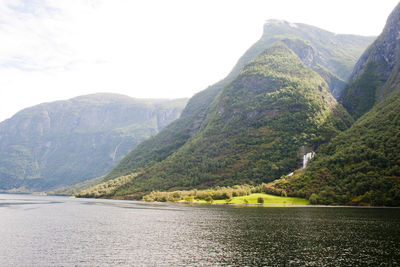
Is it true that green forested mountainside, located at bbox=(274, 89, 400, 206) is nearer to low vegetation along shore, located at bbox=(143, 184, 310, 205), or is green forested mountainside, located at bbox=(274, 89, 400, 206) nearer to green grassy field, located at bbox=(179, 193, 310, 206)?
green grassy field, located at bbox=(179, 193, 310, 206)

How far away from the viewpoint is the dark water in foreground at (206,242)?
53.8 metres

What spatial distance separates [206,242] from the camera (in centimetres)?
6969

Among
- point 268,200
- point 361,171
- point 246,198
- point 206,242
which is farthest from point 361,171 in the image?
point 206,242

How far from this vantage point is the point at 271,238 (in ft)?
236

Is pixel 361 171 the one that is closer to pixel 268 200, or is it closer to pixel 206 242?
pixel 268 200

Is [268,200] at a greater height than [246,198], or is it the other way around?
[246,198]

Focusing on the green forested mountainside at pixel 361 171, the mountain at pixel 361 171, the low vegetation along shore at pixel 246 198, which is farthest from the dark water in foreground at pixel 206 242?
the low vegetation along shore at pixel 246 198

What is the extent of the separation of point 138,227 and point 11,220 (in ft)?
151

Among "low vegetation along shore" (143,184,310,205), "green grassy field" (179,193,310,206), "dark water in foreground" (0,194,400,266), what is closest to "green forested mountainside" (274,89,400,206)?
"green grassy field" (179,193,310,206)

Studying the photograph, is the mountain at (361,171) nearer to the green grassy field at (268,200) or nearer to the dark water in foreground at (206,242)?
the green grassy field at (268,200)

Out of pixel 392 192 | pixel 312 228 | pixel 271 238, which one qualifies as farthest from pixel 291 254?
pixel 392 192

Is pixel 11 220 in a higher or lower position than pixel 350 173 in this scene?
lower

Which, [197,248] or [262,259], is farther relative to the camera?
[197,248]

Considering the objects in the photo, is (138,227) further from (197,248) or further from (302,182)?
(302,182)
